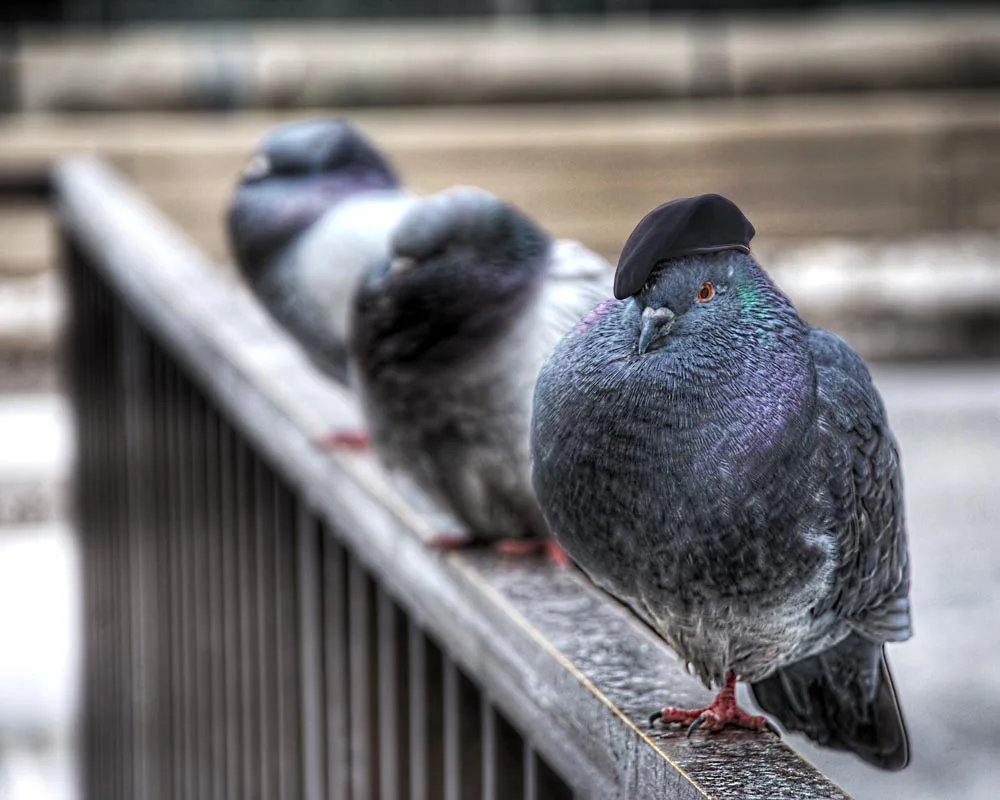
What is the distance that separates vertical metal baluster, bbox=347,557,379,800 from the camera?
816 millimetres

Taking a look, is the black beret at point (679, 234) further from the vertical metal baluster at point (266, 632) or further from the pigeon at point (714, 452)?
the vertical metal baluster at point (266, 632)

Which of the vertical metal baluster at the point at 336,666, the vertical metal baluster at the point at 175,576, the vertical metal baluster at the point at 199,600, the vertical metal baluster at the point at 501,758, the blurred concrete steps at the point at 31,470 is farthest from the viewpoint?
the blurred concrete steps at the point at 31,470

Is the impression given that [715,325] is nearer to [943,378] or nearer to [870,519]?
[870,519]

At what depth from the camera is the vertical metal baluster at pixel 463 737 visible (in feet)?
2.24

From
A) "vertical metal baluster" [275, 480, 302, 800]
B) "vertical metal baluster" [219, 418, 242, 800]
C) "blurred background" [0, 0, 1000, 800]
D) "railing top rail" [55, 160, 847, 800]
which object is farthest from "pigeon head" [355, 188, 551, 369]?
"blurred background" [0, 0, 1000, 800]


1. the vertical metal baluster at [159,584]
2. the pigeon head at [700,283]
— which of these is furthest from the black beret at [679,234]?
the vertical metal baluster at [159,584]

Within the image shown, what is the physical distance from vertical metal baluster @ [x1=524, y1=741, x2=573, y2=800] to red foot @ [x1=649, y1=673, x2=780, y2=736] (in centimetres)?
11

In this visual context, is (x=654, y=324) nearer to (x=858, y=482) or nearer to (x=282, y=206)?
(x=858, y=482)

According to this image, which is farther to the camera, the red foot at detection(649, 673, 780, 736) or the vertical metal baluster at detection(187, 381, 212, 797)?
the vertical metal baluster at detection(187, 381, 212, 797)

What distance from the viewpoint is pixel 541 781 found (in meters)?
0.60

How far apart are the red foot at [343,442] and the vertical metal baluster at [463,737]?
22 cm

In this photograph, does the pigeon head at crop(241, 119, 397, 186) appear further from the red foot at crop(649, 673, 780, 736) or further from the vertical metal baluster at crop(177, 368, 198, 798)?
the red foot at crop(649, 673, 780, 736)

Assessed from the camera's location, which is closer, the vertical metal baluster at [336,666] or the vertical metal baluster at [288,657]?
the vertical metal baluster at [336,666]

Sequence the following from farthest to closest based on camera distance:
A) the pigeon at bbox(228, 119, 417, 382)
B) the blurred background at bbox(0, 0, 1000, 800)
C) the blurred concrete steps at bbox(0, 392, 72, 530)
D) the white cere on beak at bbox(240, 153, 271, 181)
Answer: the blurred background at bbox(0, 0, 1000, 800) → the blurred concrete steps at bbox(0, 392, 72, 530) → the white cere on beak at bbox(240, 153, 271, 181) → the pigeon at bbox(228, 119, 417, 382)
